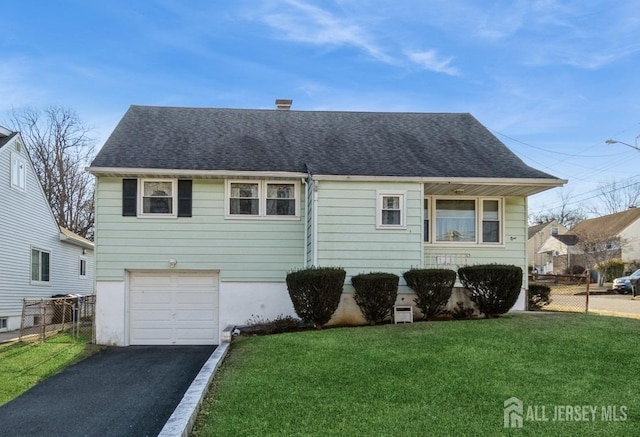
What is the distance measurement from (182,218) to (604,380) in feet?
33.7

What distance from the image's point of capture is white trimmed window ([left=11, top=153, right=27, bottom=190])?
56.0 ft

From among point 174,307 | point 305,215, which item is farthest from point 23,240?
point 305,215

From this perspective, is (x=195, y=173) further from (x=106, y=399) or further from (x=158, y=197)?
(x=106, y=399)

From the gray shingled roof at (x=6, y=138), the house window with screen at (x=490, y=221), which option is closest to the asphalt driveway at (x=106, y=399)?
the house window with screen at (x=490, y=221)

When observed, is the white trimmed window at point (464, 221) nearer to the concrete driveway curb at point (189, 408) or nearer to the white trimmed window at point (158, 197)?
the white trimmed window at point (158, 197)

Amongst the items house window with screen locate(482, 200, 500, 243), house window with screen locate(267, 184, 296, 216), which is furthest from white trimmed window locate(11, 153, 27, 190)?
house window with screen locate(482, 200, 500, 243)

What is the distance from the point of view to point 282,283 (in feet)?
45.6

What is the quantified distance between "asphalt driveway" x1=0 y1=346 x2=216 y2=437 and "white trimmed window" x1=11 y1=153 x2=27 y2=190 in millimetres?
8144

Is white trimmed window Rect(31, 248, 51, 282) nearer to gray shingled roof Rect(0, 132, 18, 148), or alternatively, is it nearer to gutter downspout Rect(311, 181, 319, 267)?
gray shingled roof Rect(0, 132, 18, 148)

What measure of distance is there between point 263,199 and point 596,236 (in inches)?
1485

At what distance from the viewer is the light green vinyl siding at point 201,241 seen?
13.8m

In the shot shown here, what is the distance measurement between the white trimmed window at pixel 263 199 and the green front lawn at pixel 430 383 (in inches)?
177

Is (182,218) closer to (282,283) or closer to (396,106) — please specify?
(282,283)

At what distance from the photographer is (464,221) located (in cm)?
1432
